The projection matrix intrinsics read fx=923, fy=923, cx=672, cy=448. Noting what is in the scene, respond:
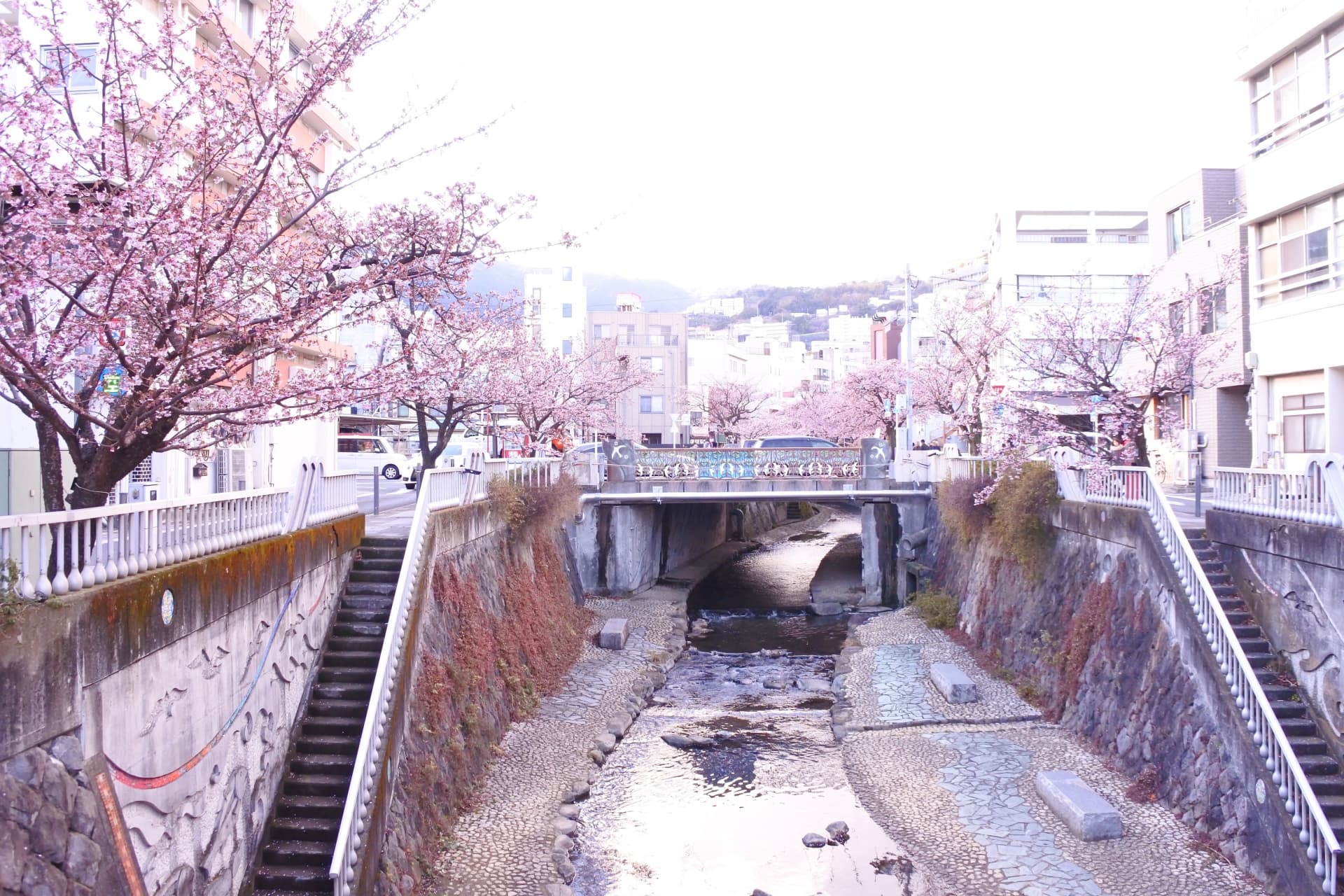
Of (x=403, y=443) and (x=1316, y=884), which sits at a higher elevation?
(x=403, y=443)

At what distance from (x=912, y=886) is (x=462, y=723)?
7130 mm

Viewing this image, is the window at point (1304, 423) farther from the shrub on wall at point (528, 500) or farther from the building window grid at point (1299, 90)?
the shrub on wall at point (528, 500)

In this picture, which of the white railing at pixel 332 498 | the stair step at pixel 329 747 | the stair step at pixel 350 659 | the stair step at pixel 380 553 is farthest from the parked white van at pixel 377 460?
the stair step at pixel 329 747

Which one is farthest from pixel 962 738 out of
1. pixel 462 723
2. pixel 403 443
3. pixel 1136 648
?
pixel 403 443

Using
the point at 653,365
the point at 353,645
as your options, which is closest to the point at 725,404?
the point at 653,365

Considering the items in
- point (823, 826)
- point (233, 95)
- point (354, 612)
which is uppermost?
point (233, 95)

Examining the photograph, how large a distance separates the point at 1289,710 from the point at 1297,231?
1208cm

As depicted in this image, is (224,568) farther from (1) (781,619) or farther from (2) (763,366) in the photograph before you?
(2) (763,366)

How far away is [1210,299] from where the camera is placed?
26.6 m

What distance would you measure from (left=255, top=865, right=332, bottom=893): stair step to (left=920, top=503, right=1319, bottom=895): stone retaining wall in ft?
34.2

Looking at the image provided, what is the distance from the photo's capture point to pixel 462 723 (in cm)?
1474

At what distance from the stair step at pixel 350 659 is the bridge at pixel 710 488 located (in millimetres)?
18053

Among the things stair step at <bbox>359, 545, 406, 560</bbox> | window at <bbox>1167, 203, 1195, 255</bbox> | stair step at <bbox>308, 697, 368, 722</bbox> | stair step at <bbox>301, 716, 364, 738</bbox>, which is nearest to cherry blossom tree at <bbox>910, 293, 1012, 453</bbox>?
window at <bbox>1167, 203, 1195, 255</bbox>

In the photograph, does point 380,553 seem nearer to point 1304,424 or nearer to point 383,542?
point 383,542
